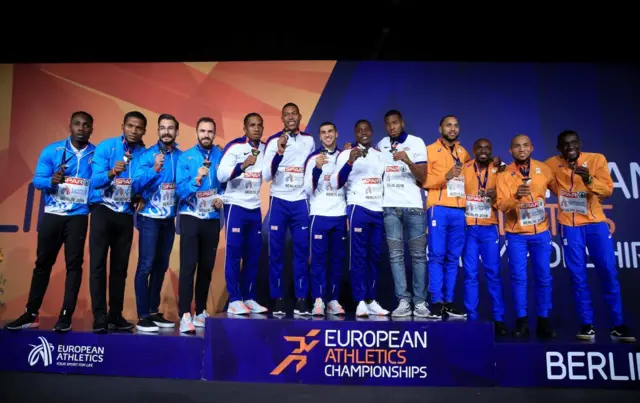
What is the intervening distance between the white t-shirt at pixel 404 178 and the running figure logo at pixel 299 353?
1361mm

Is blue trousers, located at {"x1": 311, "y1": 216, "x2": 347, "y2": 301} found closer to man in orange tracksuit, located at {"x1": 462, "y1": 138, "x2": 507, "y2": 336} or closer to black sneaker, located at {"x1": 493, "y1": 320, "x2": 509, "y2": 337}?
man in orange tracksuit, located at {"x1": 462, "y1": 138, "x2": 507, "y2": 336}

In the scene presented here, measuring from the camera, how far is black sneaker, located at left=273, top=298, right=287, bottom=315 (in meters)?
3.92

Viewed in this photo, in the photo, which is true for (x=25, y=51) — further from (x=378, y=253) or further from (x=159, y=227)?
(x=378, y=253)

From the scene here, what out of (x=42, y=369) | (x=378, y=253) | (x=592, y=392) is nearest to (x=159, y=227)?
(x=42, y=369)

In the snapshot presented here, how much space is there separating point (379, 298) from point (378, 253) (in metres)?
1.16

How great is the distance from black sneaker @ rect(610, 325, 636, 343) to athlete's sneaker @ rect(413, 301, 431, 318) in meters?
1.50

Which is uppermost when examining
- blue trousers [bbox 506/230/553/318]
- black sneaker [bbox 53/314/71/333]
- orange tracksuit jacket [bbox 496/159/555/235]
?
orange tracksuit jacket [bbox 496/159/555/235]

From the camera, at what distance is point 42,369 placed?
11.8 ft

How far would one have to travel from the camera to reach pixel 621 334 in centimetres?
376

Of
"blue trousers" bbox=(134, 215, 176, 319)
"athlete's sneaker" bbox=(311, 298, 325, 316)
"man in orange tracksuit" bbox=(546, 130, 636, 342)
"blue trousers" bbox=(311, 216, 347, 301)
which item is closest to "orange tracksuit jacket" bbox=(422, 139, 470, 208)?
"blue trousers" bbox=(311, 216, 347, 301)

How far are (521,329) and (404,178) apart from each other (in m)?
1.60

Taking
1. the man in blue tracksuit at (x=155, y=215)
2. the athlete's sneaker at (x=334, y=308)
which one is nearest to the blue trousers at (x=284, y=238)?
the athlete's sneaker at (x=334, y=308)

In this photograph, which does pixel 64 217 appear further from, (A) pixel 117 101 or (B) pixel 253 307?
(A) pixel 117 101

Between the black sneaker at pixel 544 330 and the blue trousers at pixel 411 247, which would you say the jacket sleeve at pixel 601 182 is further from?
the blue trousers at pixel 411 247
